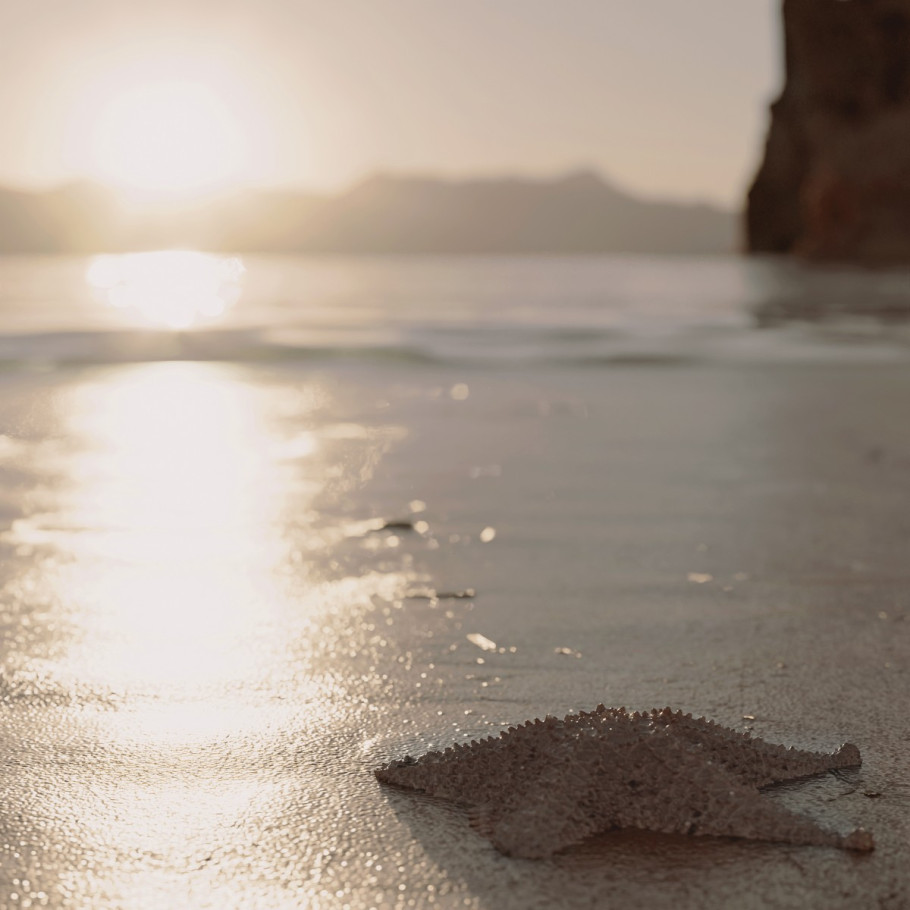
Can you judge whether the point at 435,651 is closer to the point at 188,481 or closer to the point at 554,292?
the point at 188,481

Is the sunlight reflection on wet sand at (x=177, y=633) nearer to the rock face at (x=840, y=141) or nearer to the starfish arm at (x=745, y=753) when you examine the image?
the starfish arm at (x=745, y=753)

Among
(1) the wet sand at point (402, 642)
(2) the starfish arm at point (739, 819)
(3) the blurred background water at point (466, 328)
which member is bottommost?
(3) the blurred background water at point (466, 328)

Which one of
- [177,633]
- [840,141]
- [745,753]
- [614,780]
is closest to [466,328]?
[177,633]

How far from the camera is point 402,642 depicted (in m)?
3.45

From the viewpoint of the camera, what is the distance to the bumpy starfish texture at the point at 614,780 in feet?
7.18

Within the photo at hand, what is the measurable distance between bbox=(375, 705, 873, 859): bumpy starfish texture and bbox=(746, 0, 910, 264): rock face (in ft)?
247

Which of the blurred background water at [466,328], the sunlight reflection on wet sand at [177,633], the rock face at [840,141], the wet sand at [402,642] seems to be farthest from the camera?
the rock face at [840,141]

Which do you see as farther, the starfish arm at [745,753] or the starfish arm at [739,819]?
the starfish arm at [745,753]

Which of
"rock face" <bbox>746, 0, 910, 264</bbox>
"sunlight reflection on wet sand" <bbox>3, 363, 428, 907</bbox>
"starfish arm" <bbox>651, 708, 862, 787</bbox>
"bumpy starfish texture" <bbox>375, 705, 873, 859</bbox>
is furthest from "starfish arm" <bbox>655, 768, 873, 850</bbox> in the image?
"rock face" <bbox>746, 0, 910, 264</bbox>

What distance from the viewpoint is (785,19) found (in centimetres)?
9781

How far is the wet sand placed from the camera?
213cm

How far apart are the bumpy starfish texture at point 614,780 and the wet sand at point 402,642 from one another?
0.04 m

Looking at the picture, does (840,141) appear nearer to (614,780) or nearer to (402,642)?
(402,642)

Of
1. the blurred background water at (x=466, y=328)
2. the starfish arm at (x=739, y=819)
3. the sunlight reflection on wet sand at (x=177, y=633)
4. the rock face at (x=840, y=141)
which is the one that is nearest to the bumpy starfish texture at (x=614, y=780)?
the starfish arm at (x=739, y=819)
